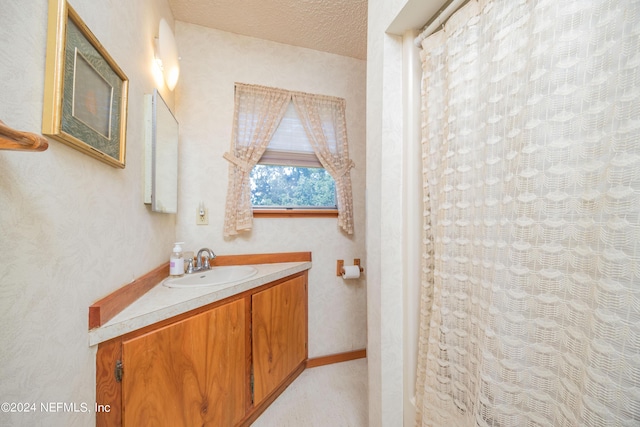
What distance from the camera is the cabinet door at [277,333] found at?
1362 millimetres

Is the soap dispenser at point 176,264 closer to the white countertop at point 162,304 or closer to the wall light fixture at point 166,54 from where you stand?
the white countertop at point 162,304

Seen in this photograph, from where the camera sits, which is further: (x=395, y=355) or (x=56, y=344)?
(x=395, y=355)

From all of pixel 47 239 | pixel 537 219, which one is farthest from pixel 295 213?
pixel 537 219

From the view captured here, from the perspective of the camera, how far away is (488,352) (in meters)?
0.61

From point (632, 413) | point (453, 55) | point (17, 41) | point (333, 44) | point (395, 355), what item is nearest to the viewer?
point (632, 413)

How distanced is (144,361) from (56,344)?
35 centimetres

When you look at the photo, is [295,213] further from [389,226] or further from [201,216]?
[389,226]

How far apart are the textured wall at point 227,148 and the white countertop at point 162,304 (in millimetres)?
519

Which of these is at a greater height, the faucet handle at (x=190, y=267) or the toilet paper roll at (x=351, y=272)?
the faucet handle at (x=190, y=267)

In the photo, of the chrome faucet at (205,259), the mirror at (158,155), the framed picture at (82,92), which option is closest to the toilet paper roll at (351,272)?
the chrome faucet at (205,259)

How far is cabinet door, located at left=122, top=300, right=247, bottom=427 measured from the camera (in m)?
0.83

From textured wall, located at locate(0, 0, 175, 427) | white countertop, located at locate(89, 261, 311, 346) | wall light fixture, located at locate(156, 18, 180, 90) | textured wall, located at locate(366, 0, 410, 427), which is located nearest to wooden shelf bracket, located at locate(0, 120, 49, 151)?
textured wall, located at locate(0, 0, 175, 427)

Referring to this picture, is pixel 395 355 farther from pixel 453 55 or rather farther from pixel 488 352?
pixel 453 55

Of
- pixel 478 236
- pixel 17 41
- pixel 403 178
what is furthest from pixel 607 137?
pixel 17 41
